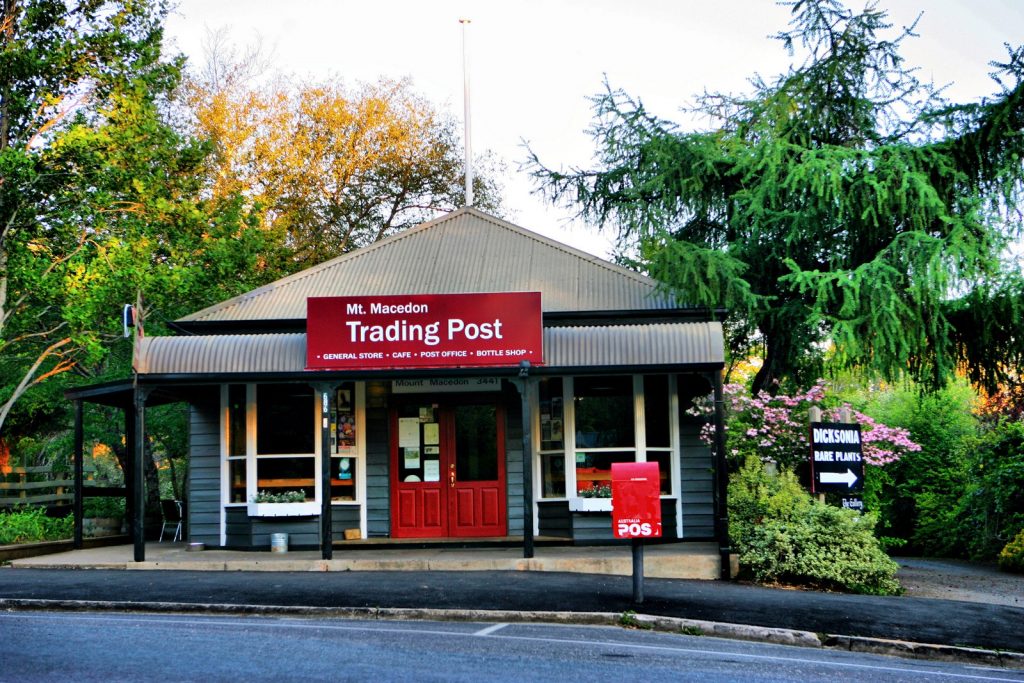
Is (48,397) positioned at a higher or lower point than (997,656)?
higher

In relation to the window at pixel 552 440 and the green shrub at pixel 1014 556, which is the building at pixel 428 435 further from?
the green shrub at pixel 1014 556

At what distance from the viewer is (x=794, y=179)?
18000mm

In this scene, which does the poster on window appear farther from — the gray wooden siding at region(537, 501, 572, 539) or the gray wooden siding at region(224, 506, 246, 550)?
the gray wooden siding at region(224, 506, 246, 550)

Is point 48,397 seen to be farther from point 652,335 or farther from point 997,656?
point 997,656

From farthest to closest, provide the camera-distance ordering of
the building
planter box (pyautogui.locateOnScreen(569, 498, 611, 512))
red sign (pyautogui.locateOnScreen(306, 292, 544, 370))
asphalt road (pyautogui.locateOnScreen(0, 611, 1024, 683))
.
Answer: the building → planter box (pyautogui.locateOnScreen(569, 498, 611, 512)) → red sign (pyautogui.locateOnScreen(306, 292, 544, 370)) → asphalt road (pyautogui.locateOnScreen(0, 611, 1024, 683))

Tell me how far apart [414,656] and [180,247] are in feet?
51.8

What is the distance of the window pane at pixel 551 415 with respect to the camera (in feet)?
57.6

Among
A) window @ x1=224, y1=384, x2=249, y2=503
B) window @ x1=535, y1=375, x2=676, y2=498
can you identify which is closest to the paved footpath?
window @ x1=535, y1=375, x2=676, y2=498

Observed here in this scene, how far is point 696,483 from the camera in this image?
17.2m

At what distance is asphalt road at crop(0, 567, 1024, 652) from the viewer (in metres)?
11.4

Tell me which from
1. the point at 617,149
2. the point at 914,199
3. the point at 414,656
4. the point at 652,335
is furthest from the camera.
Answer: the point at 617,149

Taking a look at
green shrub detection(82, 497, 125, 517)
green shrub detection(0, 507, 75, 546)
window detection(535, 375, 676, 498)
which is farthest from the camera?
green shrub detection(82, 497, 125, 517)

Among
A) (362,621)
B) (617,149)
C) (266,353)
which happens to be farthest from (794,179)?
(362,621)

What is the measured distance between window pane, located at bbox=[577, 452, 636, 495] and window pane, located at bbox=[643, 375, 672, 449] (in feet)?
1.70
